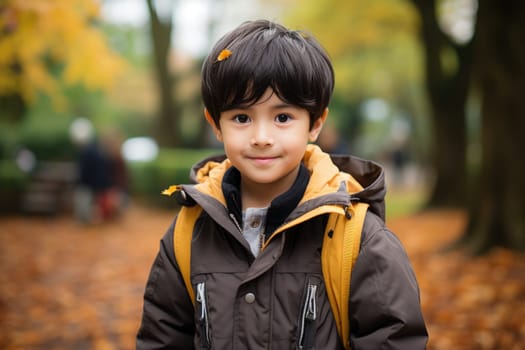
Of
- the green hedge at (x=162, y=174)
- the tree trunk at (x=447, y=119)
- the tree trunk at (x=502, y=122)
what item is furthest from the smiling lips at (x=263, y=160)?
the green hedge at (x=162, y=174)

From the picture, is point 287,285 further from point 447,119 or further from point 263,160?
point 447,119

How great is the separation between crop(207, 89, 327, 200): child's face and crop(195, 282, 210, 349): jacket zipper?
40cm

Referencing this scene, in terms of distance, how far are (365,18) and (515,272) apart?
31.4 feet

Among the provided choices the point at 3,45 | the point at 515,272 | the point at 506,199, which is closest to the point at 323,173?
the point at 3,45

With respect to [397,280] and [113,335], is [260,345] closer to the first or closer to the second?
[397,280]

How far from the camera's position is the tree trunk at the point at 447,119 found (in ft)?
39.9

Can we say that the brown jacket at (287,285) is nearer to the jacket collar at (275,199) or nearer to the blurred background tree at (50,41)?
the jacket collar at (275,199)

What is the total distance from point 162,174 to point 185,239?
44.5 ft

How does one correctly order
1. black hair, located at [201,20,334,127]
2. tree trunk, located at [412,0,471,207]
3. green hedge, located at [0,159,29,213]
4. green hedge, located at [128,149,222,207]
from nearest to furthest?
black hair, located at [201,20,334,127], tree trunk, located at [412,0,471,207], green hedge, located at [0,159,29,213], green hedge, located at [128,149,222,207]

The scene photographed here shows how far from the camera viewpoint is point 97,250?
31.7ft

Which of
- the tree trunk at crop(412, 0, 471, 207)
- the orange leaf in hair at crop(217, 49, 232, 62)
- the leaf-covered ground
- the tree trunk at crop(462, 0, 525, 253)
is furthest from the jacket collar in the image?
the tree trunk at crop(412, 0, 471, 207)

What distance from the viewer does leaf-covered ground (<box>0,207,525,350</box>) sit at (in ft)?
16.2

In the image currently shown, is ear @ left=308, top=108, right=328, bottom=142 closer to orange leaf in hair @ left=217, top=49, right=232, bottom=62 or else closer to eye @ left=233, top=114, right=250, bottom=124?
eye @ left=233, top=114, right=250, bottom=124

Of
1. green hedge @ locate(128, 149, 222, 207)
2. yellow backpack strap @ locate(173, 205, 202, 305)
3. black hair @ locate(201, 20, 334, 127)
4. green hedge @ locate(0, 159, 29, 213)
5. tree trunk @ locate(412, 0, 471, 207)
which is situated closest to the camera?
black hair @ locate(201, 20, 334, 127)
